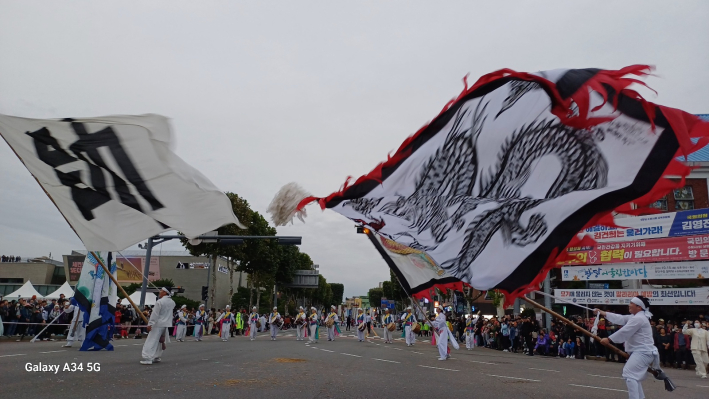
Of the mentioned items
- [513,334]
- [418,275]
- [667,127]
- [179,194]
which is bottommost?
[513,334]

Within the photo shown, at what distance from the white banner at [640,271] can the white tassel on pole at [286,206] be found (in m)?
18.5

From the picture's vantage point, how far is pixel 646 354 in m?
7.37

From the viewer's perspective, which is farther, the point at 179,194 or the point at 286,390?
the point at 286,390

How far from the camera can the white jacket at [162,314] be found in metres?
11.6

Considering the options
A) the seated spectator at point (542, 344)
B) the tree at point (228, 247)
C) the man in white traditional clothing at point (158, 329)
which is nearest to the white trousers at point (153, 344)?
the man in white traditional clothing at point (158, 329)

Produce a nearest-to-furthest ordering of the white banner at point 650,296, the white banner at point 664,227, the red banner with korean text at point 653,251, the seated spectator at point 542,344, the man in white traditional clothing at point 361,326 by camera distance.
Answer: the white banner at point 650,296 < the red banner with korean text at point 653,251 < the white banner at point 664,227 < the seated spectator at point 542,344 < the man in white traditional clothing at point 361,326

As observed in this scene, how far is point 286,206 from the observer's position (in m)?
6.53

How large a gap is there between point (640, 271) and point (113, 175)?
68.5 ft

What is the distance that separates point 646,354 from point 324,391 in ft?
16.4

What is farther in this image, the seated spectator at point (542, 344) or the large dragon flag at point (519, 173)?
the seated spectator at point (542, 344)

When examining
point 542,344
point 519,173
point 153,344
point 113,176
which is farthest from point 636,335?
point 542,344

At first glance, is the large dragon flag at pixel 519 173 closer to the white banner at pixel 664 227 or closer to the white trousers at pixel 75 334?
the white trousers at pixel 75 334

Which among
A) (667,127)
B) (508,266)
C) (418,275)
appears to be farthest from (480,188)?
(418,275)

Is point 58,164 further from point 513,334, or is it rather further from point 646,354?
point 513,334
